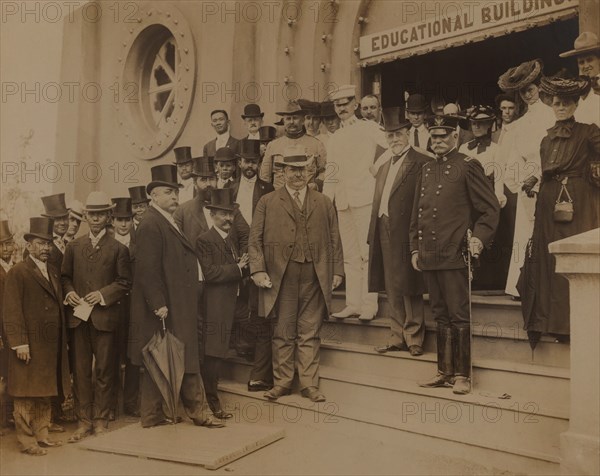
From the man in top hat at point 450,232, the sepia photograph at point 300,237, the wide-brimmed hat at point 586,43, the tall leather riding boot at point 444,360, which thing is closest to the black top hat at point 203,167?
the sepia photograph at point 300,237

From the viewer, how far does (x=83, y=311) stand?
3328 mm

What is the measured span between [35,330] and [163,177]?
1037 millimetres

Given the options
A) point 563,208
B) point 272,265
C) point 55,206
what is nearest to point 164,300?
point 272,265

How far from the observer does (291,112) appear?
12.0 feet

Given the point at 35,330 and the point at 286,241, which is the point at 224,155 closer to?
the point at 286,241

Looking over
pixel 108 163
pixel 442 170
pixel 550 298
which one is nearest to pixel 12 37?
pixel 108 163

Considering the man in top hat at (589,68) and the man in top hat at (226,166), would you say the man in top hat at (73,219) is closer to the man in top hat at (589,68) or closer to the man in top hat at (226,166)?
the man in top hat at (226,166)

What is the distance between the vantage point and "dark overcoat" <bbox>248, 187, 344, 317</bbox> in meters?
3.38

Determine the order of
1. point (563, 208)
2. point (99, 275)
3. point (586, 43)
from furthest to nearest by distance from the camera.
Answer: point (99, 275) < point (563, 208) < point (586, 43)

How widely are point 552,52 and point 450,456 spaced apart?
5.72ft

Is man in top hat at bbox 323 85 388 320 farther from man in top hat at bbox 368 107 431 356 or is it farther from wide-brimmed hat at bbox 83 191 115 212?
wide-brimmed hat at bbox 83 191 115 212

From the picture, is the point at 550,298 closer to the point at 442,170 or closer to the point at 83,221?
the point at 442,170

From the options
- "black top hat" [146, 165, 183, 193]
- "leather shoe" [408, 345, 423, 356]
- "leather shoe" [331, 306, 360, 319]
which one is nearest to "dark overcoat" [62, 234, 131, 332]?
"black top hat" [146, 165, 183, 193]

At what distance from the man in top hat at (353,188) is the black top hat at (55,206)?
1.50 m
